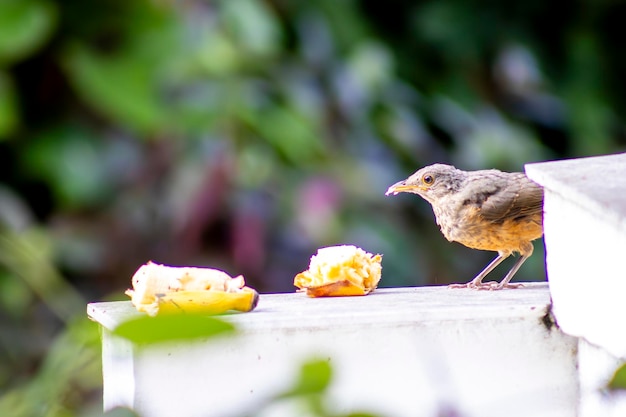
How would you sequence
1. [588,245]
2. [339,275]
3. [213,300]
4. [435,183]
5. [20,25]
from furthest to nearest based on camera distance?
[20,25], [435,183], [339,275], [213,300], [588,245]

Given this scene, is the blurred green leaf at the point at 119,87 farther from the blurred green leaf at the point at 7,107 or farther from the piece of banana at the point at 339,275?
the piece of banana at the point at 339,275

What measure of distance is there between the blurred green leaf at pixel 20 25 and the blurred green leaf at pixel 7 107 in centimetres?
11

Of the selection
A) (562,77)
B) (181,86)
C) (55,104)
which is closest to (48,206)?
(55,104)

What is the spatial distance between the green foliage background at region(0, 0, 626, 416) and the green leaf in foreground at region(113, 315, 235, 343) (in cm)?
434

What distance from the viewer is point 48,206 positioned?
577 cm

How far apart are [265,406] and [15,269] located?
463 cm

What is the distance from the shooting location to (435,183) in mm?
3615

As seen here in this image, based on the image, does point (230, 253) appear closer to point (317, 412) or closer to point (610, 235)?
point (610, 235)

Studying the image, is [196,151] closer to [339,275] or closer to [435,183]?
[435,183]

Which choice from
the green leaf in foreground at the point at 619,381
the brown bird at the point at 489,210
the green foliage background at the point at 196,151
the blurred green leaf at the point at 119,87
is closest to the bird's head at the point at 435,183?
the brown bird at the point at 489,210

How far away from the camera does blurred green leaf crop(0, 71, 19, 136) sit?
5363 mm

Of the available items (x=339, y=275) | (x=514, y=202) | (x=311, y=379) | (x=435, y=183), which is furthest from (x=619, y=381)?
(x=435, y=183)

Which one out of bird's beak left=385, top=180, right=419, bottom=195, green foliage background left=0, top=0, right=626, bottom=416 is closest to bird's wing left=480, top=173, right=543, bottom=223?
bird's beak left=385, top=180, right=419, bottom=195

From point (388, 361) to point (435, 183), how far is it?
4.83 feet
